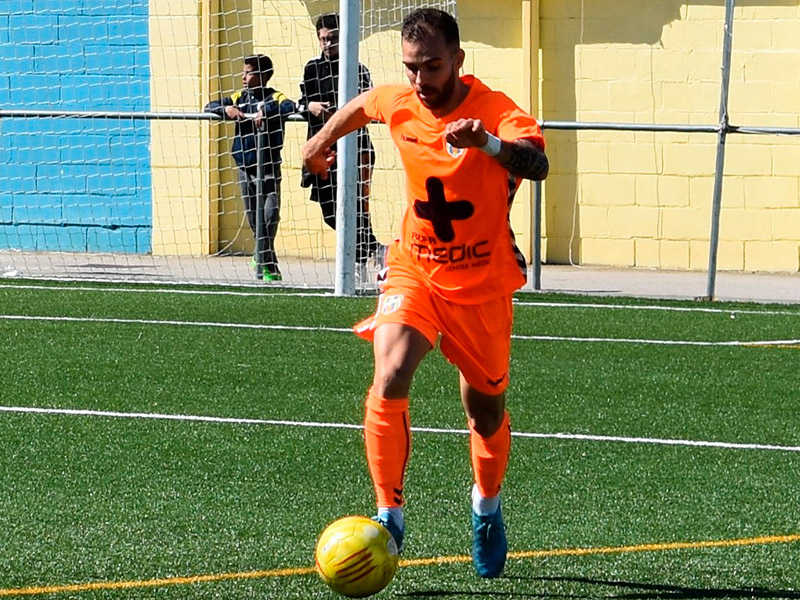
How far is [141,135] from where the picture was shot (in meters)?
18.4

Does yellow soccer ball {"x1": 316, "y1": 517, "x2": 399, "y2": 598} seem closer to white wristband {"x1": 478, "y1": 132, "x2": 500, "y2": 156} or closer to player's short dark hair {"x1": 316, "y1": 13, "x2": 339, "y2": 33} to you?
white wristband {"x1": 478, "y1": 132, "x2": 500, "y2": 156}

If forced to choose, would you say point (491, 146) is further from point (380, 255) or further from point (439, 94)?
point (380, 255)

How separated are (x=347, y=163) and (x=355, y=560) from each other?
845 cm

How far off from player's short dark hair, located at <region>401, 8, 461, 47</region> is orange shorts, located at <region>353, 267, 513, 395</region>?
0.80 meters

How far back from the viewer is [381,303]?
5.51 metres

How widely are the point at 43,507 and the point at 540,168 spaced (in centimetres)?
230

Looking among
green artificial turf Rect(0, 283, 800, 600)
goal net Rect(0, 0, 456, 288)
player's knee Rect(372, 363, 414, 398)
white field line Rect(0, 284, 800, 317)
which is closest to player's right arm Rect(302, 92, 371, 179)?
player's knee Rect(372, 363, 414, 398)

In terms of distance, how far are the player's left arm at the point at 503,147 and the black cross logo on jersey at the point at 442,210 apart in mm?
278

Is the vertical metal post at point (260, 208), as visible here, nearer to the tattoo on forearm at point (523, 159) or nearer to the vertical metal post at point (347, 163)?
the vertical metal post at point (347, 163)

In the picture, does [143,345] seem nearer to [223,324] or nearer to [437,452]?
[223,324]

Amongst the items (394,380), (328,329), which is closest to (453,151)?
(394,380)

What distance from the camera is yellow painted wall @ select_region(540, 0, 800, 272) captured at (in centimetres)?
1678

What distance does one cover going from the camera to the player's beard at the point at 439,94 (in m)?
5.41

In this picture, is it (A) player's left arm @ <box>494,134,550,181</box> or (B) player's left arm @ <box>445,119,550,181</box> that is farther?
(A) player's left arm @ <box>494,134,550,181</box>
